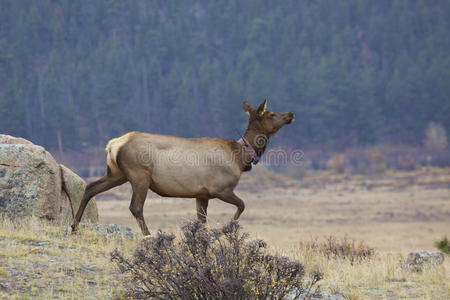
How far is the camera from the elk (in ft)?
32.1

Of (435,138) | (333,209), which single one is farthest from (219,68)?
(333,209)

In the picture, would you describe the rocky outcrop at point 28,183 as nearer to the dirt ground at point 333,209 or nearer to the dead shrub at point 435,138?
the dirt ground at point 333,209

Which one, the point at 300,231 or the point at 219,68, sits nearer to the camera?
the point at 300,231

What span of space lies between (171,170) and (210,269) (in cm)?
337

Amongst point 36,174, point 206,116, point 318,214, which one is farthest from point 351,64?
point 36,174

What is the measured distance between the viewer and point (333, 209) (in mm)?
39344

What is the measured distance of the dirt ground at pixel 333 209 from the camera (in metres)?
29.4

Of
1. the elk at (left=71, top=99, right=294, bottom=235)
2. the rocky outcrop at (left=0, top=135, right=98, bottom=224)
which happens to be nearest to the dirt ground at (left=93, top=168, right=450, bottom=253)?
the rocky outcrop at (left=0, top=135, right=98, bottom=224)

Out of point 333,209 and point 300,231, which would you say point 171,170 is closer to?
point 300,231

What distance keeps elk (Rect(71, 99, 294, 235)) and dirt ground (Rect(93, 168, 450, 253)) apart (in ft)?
37.5

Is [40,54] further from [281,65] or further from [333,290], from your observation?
[333,290]

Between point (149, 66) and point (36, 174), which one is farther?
point (149, 66)

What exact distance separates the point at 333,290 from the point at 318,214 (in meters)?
29.2

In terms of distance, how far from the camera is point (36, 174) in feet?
35.7
